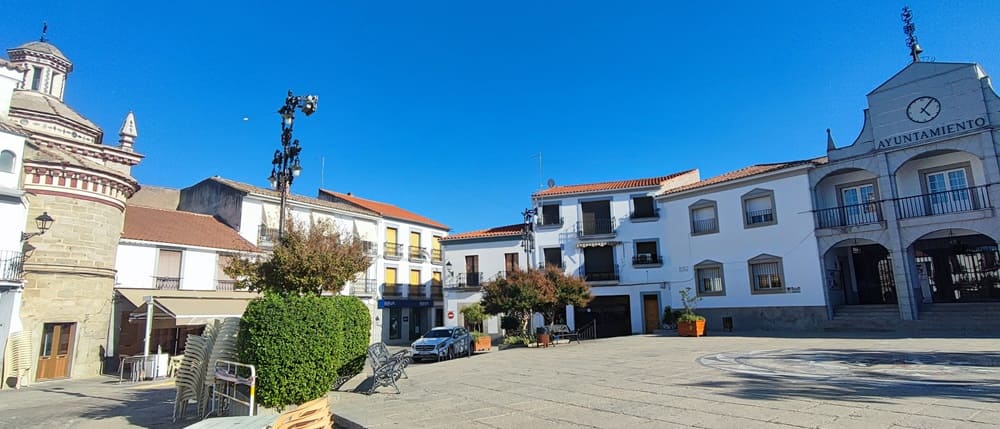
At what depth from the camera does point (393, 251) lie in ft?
124

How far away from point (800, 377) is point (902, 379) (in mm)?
1536

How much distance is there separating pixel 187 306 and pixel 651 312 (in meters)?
22.8

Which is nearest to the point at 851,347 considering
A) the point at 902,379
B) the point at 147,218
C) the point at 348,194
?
the point at 902,379

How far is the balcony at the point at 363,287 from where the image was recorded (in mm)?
33781

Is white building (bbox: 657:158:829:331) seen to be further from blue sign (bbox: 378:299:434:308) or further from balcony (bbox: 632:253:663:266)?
blue sign (bbox: 378:299:434:308)

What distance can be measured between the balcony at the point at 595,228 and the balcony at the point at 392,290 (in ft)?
47.2

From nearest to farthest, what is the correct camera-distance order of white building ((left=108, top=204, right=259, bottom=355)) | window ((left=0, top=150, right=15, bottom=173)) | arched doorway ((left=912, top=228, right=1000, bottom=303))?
window ((left=0, top=150, right=15, bottom=173)), arched doorway ((left=912, top=228, right=1000, bottom=303)), white building ((left=108, top=204, right=259, bottom=355))

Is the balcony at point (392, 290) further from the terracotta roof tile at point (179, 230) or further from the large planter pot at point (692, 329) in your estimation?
the large planter pot at point (692, 329)

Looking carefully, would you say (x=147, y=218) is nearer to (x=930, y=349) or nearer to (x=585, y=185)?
(x=585, y=185)

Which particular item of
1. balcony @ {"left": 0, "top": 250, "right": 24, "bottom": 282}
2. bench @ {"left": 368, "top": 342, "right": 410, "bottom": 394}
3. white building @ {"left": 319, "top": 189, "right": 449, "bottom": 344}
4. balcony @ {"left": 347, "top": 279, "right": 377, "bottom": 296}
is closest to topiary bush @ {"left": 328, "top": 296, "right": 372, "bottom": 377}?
Answer: bench @ {"left": 368, "top": 342, "right": 410, "bottom": 394}

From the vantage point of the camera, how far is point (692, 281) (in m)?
26.7

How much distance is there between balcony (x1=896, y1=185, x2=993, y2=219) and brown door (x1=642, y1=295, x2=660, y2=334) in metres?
12.1

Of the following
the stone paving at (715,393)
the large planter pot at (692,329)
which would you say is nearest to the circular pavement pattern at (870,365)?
the stone paving at (715,393)

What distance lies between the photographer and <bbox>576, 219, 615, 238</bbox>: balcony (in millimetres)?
30625
